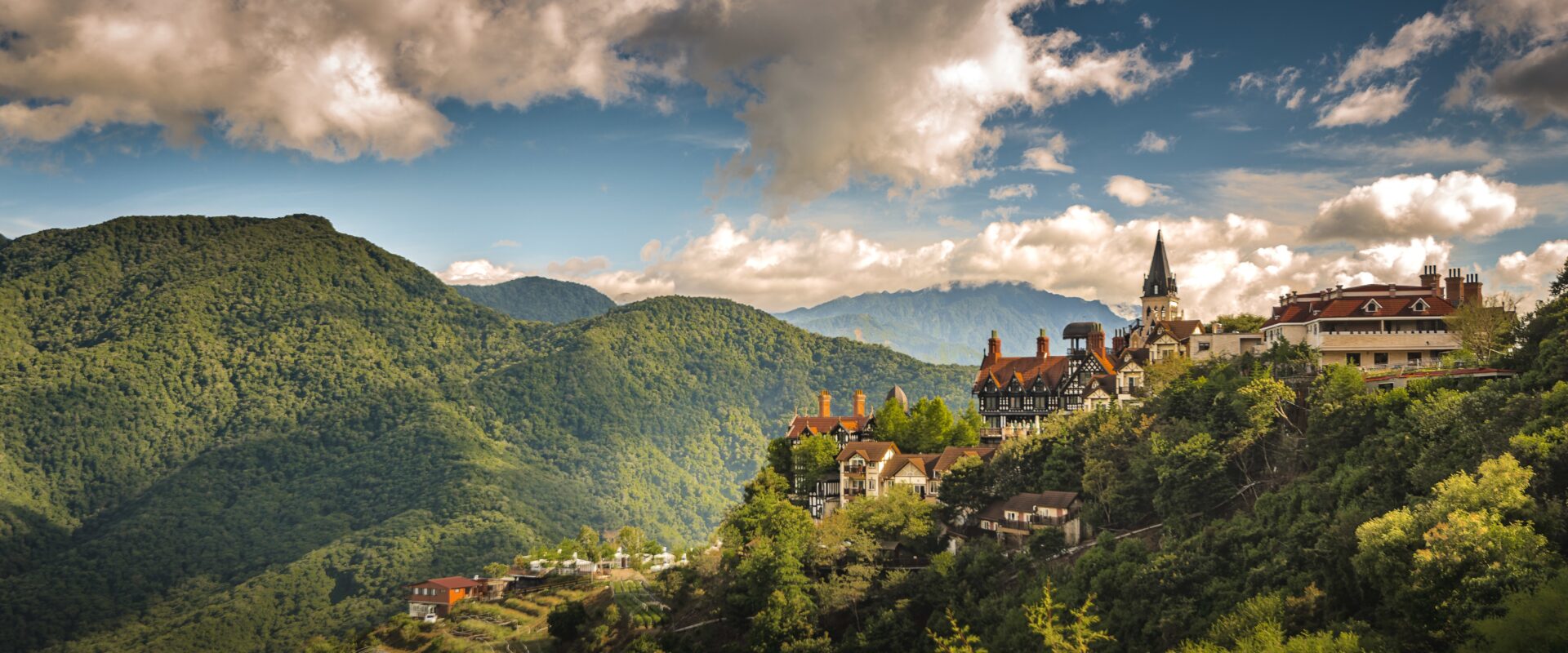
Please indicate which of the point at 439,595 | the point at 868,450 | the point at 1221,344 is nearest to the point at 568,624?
the point at 868,450

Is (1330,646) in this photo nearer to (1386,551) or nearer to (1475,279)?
(1386,551)

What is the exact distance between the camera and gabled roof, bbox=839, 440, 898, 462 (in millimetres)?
71188

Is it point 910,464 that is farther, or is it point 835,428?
point 835,428

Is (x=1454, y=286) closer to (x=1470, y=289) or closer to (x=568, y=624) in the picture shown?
(x=1470, y=289)

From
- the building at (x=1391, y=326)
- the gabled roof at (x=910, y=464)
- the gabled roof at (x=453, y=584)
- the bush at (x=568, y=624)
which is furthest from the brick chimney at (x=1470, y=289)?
the gabled roof at (x=453, y=584)

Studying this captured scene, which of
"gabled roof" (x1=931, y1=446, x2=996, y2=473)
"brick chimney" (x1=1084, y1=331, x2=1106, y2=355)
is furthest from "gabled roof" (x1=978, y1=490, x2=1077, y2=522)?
"brick chimney" (x1=1084, y1=331, x2=1106, y2=355)

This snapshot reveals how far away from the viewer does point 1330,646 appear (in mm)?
31844

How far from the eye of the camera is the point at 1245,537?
143 feet

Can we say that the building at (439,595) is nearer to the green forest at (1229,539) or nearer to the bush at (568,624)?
the bush at (568,624)

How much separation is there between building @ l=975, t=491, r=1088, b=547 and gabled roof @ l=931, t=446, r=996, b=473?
5.60 meters

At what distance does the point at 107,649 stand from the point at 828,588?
350 ft

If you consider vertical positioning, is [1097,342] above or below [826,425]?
above

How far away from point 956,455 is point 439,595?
6331 cm

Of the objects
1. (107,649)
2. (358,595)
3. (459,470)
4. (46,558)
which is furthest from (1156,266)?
(46,558)
